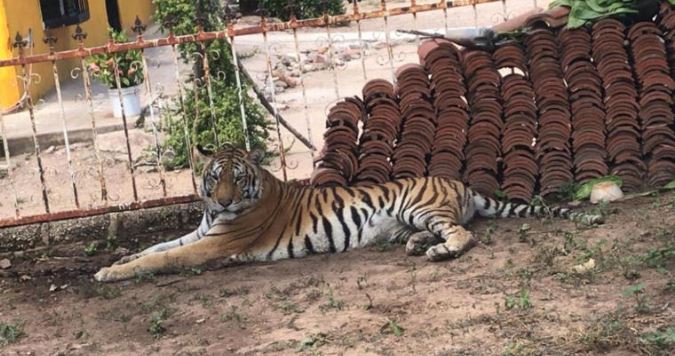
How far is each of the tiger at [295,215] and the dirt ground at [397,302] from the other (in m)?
0.13

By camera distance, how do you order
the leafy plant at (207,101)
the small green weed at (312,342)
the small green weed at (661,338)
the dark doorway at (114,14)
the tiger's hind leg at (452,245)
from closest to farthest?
the small green weed at (661,338), the small green weed at (312,342), the tiger's hind leg at (452,245), the leafy plant at (207,101), the dark doorway at (114,14)

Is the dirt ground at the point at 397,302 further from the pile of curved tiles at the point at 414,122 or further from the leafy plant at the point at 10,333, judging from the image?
the pile of curved tiles at the point at 414,122

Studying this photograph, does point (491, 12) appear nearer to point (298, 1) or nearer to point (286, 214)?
point (298, 1)

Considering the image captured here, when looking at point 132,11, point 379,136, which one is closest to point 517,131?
point 379,136

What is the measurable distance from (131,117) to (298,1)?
34.3ft

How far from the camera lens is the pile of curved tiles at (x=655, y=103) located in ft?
24.4

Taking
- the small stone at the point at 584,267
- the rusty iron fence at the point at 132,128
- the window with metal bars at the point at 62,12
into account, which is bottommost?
the small stone at the point at 584,267

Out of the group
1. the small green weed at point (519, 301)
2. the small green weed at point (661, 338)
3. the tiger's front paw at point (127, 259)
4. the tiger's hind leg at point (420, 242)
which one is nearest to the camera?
the small green weed at point (661, 338)

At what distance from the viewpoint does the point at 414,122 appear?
757cm

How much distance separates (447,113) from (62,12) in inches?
334

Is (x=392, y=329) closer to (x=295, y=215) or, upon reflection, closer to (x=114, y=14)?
(x=295, y=215)

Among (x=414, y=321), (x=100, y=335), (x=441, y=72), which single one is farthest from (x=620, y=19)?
(x=100, y=335)

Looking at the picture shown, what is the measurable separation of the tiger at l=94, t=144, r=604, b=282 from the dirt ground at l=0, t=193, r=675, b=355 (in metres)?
0.13

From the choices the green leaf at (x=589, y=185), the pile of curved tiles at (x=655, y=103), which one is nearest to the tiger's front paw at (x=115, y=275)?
the green leaf at (x=589, y=185)
